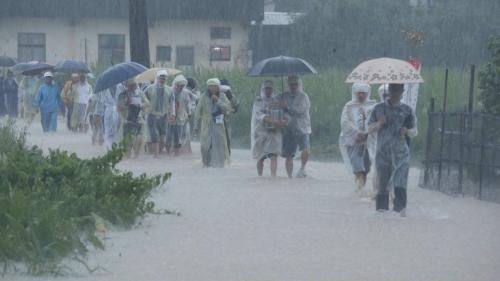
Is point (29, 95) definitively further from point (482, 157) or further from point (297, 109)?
point (482, 157)

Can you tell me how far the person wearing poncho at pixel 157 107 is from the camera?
24750 mm

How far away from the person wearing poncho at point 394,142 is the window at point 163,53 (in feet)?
131

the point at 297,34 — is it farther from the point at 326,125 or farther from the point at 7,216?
the point at 7,216

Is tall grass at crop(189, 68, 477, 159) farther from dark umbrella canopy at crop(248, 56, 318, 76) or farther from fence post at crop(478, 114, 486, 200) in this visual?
fence post at crop(478, 114, 486, 200)

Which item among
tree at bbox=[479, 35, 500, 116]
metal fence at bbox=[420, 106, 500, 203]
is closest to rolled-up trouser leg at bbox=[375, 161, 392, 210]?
metal fence at bbox=[420, 106, 500, 203]

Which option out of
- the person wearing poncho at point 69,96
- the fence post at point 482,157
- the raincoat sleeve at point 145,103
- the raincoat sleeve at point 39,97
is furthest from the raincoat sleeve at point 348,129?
the raincoat sleeve at point 39,97

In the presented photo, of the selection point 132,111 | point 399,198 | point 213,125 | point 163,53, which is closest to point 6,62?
point 163,53

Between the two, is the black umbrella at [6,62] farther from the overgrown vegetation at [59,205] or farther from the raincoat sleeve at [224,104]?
the overgrown vegetation at [59,205]

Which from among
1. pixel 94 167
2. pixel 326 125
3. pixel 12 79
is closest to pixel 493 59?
pixel 94 167

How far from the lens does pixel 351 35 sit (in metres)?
53.2

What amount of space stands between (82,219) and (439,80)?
66.6 feet

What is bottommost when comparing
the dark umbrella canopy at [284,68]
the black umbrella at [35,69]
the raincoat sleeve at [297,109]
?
the black umbrella at [35,69]

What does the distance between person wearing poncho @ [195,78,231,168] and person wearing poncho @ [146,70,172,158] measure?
241 centimetres

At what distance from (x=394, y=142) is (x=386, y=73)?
2.90 ft
